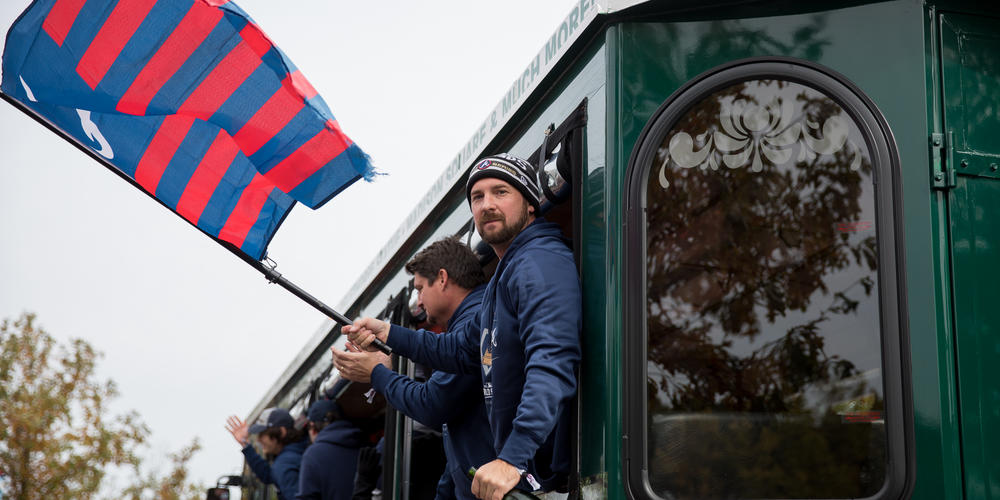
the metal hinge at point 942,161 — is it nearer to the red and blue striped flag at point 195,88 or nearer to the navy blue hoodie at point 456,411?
the navy blue hoodie at point 456,411

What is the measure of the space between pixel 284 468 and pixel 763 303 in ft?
19.8

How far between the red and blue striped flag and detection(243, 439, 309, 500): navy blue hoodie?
3.99 meters

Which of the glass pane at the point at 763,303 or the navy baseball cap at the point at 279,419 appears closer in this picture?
the glass pane at the point at 763,303

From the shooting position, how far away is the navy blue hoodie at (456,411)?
366 centimetres

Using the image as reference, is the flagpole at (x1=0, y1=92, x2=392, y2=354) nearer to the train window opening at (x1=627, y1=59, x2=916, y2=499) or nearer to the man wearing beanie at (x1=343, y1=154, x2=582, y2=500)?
the man wearing beanie at (x1=343, y1=154, x2=582, y2=500)

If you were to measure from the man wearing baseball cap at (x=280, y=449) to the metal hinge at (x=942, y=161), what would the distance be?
610 centimetres

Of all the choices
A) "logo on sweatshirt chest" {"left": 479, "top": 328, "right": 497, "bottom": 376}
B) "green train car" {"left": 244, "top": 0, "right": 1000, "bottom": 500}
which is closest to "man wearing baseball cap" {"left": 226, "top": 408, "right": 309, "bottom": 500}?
"logo on sweatshirt chest" {"left": 479, "top": 328, "right": 497, "bottom": 376}

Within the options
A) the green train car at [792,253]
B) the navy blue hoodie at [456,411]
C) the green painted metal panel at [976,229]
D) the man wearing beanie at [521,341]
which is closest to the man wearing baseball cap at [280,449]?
the navy blue hoodie at [456,411]

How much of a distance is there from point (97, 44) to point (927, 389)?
3269 millimetres

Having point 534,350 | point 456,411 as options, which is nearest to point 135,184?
point 456,411

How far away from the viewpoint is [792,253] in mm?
2709

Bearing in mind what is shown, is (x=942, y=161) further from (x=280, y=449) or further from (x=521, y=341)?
(x=280, y=449)

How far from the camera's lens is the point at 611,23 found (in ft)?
9.79

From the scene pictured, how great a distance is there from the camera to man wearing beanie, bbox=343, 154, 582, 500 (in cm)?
272
